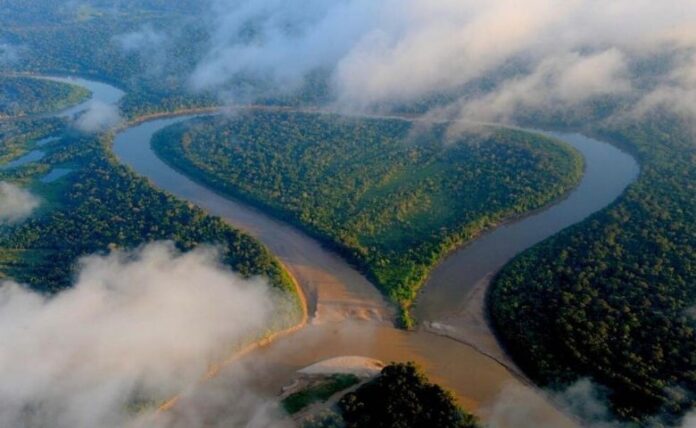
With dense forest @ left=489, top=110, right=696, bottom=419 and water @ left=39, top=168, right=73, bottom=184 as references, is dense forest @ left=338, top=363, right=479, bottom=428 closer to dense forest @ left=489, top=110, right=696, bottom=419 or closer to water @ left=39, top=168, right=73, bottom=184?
dense forest @ left=489, top=110, right=696, bottom=419

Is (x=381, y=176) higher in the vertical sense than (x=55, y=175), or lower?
lower

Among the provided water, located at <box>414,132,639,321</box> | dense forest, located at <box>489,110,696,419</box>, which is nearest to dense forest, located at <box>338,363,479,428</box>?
dense forest, located at <box>489,110,696,419</box>

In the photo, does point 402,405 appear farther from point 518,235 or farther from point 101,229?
point 101,229

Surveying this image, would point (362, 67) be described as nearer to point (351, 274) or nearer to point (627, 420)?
point (351, 274)

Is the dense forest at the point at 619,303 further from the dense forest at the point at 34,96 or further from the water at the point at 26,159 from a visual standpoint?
the dense forest at the point at 34,96

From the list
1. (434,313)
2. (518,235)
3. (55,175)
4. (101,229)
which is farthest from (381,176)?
(55,175)

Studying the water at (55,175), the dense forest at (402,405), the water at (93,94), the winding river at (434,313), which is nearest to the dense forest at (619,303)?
the winding river at (434,313)
